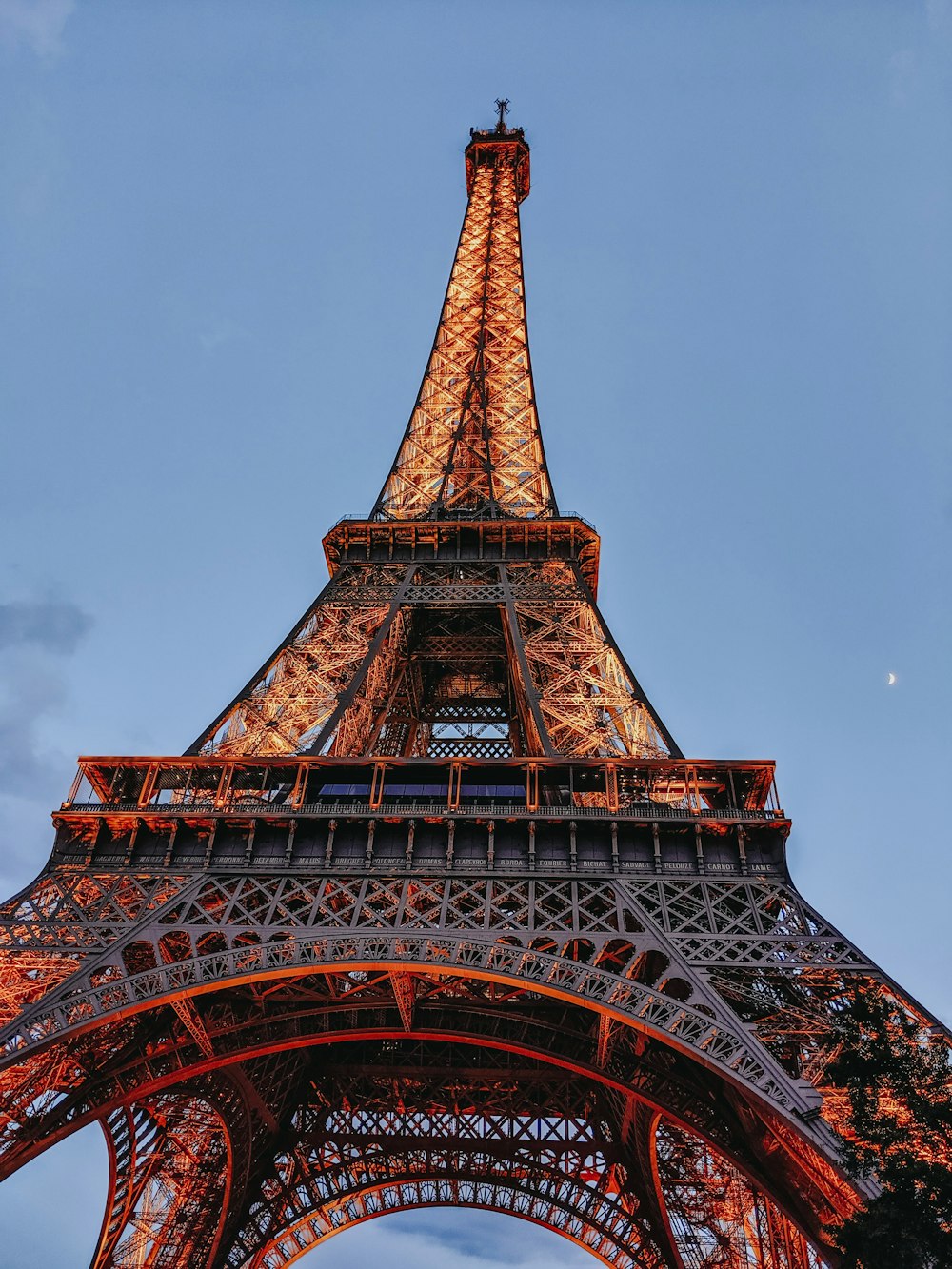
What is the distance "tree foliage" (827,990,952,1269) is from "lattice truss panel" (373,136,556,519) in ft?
70.1

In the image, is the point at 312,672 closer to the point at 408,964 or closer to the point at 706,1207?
the point at 408,964

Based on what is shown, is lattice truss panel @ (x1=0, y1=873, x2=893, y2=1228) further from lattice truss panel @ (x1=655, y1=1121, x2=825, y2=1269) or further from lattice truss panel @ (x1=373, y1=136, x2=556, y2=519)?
lattice truss panel @ (x1=373, y1=136, x2=556, y2=519)

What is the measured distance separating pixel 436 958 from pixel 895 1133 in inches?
296

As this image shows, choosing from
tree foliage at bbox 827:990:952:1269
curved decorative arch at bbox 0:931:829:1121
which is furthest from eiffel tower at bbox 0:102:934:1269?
tree foliage at bbox 827:990:952:1269

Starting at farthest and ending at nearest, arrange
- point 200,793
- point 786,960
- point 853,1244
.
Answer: point 200,793 < point 786,960 < point 853,1244

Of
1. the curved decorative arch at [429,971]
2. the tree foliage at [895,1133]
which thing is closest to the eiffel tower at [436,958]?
the curved decorative arch at [429,971]

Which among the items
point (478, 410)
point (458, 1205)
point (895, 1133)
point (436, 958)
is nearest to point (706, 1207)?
point (458, 1205)

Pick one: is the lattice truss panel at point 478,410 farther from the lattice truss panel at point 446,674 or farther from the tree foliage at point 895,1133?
the tree foliage at point 895,1133

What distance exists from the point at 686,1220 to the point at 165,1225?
1498 centimetres

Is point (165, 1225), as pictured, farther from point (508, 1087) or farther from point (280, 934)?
point (280, 934)

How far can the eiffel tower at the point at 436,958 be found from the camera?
1702 centimetres

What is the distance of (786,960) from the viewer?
16.9 m

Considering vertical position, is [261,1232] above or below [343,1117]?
below

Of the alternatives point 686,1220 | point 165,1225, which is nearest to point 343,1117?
point 165,1225
